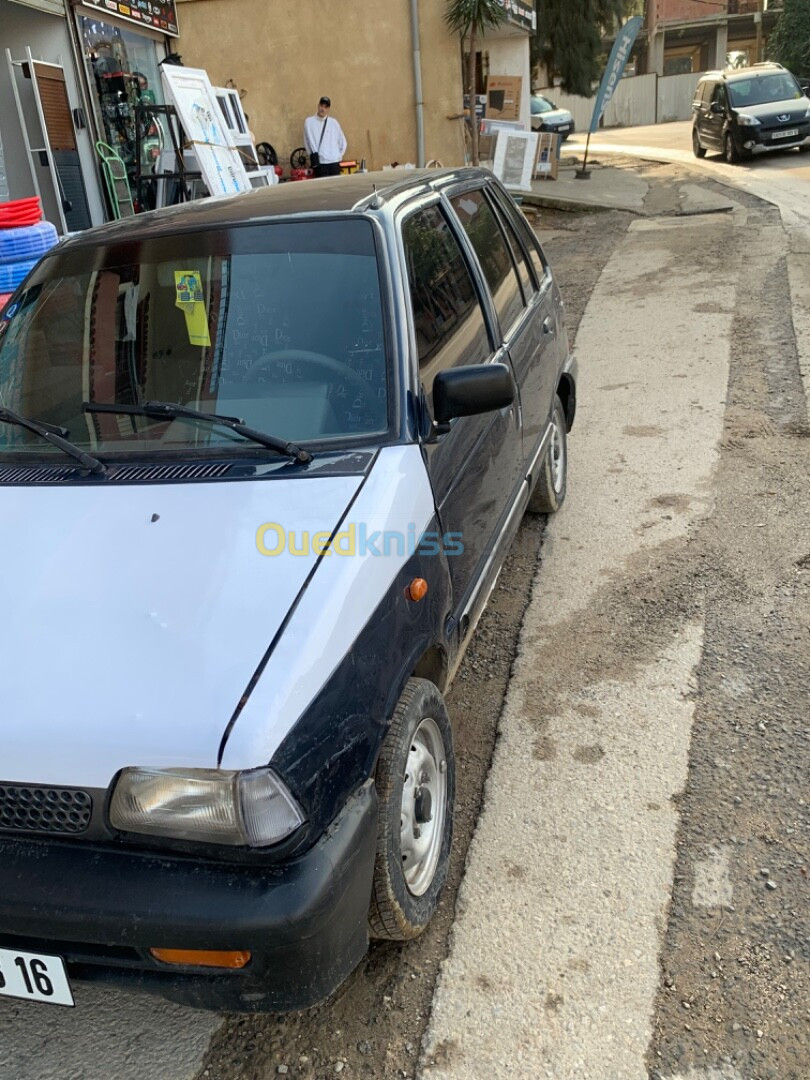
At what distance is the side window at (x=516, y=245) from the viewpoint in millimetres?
4363

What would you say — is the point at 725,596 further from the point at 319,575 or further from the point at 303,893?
the point at 303,893

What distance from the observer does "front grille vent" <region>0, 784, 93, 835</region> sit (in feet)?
6.19

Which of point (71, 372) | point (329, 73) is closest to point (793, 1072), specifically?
point (71, 372)

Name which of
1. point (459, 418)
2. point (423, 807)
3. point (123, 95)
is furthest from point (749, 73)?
point (423, 807)

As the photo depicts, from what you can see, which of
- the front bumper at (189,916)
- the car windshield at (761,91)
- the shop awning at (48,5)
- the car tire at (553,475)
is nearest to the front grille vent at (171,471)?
the front bumper at (189,916)

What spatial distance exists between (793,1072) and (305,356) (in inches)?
87.6

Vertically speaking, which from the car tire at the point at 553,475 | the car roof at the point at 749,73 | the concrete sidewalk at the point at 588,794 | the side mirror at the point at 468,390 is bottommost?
the concrete sidewalk at the point at 588,794

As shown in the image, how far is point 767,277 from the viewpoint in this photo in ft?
31.6

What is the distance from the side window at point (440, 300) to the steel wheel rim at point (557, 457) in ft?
4.32

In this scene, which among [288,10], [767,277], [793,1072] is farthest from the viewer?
[288,10]

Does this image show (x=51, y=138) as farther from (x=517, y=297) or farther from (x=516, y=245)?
Result: (x=517, y=297)

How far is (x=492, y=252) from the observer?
3.97m

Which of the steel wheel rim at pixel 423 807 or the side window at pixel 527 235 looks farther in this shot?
the side window at pixel 527 235

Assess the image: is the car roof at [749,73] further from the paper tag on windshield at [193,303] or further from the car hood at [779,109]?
the paper tag on windshield at [193,303]
